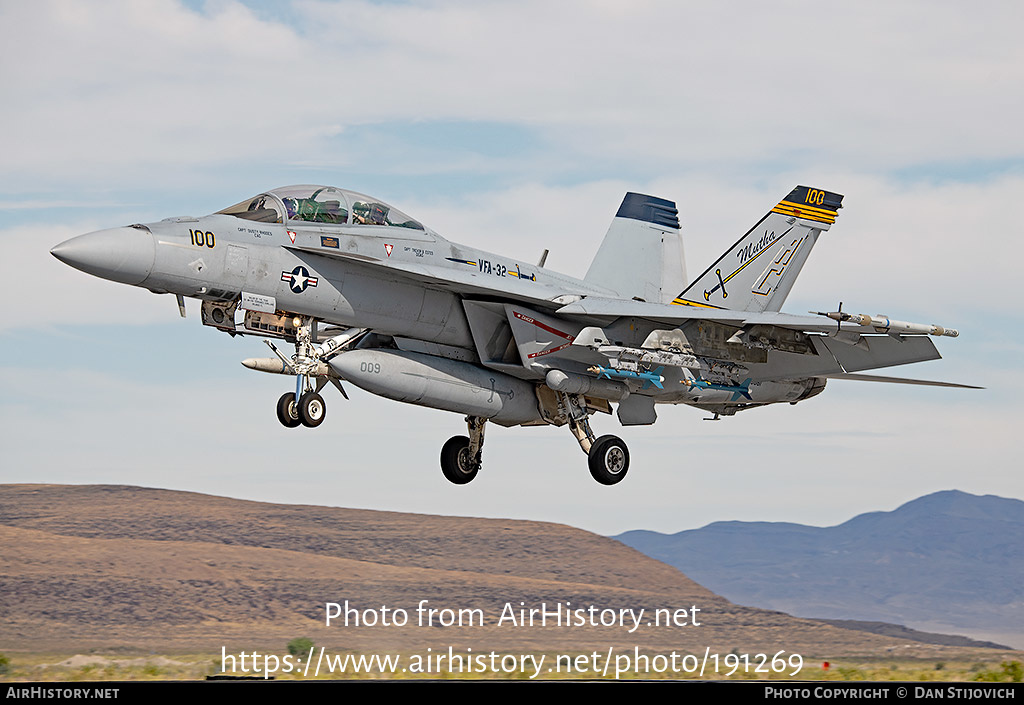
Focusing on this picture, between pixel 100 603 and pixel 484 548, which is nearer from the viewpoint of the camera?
pixel 100 603

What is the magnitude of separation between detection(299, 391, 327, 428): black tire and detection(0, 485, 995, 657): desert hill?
19.5 metres

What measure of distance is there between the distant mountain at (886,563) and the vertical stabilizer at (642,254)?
47633 mm

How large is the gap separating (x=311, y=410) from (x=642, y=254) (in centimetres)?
815

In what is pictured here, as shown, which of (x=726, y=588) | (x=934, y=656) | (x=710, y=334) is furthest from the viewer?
(x=726, y=588)

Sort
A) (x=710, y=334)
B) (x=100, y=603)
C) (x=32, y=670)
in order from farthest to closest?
(x=100, y=603) < (x=32, y=670) < (x=710, y=334)

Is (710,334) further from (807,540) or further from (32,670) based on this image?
(807,540)

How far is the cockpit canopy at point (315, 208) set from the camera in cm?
1509

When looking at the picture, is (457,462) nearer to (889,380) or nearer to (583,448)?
(583,448)

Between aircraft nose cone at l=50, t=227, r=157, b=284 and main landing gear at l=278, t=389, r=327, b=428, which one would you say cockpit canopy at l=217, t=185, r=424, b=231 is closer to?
aircraft nose cone at l=50, t=227, r=157, b=284

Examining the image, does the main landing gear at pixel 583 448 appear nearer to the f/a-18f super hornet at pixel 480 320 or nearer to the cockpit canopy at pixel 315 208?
the f/a-18f super hornet at pixel 480 320

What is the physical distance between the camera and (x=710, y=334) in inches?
699

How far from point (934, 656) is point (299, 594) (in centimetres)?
2380

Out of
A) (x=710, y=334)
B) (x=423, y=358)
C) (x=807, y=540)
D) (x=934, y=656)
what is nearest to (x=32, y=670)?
(x=423, y=358)

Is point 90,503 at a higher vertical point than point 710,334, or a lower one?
lower
